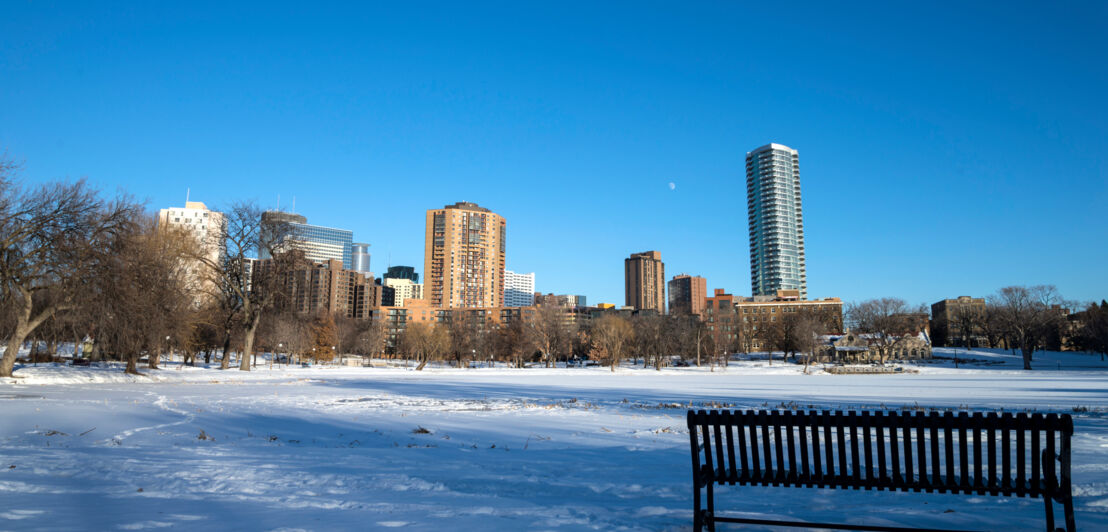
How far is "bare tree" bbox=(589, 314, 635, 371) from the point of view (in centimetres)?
8331

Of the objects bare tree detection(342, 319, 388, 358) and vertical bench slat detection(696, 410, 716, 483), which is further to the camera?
bare tree detection(342, 319, 388, 358)

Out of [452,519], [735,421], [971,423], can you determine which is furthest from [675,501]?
[971,423]

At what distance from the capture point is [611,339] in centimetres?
8412

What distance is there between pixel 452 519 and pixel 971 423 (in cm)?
490

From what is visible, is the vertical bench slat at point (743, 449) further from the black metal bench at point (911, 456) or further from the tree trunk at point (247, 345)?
the tree trunk at point (247, 345)

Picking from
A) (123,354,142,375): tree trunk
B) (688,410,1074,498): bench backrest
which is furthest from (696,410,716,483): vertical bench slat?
(123,354,142,375): tree trunk

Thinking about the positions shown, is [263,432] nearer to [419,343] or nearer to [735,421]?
[735,421]

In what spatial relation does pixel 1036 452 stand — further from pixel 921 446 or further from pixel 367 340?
pixel 367 340

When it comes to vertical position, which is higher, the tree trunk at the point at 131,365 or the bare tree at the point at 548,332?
the bare tree at the point at 548,332

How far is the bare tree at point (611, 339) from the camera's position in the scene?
273 ft

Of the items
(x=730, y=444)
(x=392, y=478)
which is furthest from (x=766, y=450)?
(x=392, y=478)

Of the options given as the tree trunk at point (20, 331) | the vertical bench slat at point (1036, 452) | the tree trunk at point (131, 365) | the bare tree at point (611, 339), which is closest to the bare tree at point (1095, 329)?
the bare tree at point (611, 339)

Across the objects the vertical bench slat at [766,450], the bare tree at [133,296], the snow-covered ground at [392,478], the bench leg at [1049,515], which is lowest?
the snow-covered ground at [392,478]

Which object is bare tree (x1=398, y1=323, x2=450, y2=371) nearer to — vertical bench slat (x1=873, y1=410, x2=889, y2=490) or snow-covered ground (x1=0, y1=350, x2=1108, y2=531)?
snow-covered ground (x1=0, y1=350, x2=1108, y2=531)
